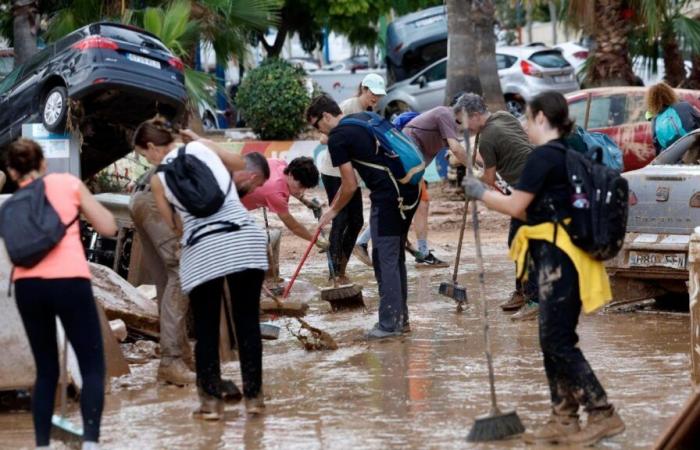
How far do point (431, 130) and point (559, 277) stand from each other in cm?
564

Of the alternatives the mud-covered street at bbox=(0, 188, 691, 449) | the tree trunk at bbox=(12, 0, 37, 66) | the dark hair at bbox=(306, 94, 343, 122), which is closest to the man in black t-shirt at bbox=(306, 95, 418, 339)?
the dark hair at bbox=(306, 94, 343, 122)

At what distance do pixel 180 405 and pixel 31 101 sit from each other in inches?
242

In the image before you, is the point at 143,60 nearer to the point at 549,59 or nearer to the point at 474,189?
the point at 474,189

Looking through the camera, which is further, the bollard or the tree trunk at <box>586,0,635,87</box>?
the tree trunk at <box>586,0,635,87</box>

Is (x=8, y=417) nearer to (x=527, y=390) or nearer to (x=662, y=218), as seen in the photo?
(x=527, y=390)

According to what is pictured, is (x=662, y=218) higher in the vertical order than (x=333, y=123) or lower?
lower

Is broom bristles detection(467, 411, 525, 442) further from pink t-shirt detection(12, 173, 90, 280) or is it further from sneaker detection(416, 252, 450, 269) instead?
sneaker detection(416, 252, 450, 269)

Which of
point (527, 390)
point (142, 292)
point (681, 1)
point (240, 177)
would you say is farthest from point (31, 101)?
point (681, 1)

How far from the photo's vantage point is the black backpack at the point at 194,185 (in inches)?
288

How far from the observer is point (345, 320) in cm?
1111

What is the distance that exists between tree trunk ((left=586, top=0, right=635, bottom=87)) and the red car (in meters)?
4.07

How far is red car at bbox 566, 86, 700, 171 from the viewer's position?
17.0 metres

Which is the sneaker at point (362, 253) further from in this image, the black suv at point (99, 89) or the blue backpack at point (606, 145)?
the blue backpack at point (606, 145)

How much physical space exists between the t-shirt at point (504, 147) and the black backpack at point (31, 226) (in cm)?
450
